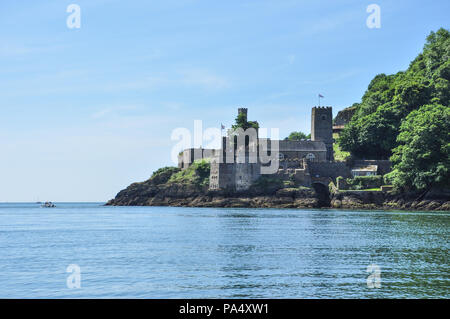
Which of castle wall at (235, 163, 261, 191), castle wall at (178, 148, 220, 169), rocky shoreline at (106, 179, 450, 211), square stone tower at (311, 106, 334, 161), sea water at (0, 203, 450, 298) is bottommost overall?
sea water at (0, 203, 450, 298)

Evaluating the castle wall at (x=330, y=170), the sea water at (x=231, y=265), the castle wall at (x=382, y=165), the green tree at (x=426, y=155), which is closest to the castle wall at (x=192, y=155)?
the castle wall at (x=330, y=170)

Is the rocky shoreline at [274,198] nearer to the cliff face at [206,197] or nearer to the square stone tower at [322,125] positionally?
the cliff face at [206,197]

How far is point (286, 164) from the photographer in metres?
104

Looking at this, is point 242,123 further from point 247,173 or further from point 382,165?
point 382,165

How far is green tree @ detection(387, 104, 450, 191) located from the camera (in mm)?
82438

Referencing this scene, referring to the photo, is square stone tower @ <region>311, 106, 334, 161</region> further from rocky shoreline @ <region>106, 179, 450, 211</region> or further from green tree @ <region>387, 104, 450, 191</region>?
green tree @ <region>387, 104, 450, 191</region>

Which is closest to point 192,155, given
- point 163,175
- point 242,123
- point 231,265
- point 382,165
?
point 163,175

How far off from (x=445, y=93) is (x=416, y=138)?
2073 cm

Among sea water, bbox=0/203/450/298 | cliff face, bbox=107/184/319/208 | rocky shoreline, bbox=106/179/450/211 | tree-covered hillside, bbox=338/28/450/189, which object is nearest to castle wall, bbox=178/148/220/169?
rocky shoreline, bbox=106/179/450/211

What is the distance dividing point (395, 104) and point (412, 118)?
11.6 m

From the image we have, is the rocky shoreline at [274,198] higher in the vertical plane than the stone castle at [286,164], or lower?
lower

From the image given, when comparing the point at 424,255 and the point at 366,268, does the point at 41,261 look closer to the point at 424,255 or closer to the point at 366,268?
the point at 366,268

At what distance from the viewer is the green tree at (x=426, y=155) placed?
82.4 meters
